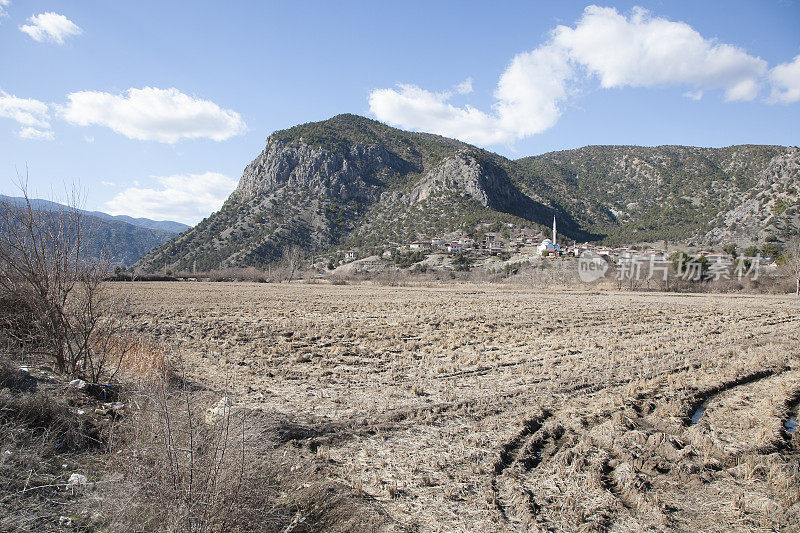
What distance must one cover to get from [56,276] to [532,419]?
8946 millimetres

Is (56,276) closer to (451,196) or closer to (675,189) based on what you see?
(451,196)

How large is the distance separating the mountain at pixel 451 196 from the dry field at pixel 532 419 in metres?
89.3

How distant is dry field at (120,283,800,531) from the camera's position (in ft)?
16.6

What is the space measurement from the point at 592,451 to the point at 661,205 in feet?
461

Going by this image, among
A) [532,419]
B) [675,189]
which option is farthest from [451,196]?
[532,419]

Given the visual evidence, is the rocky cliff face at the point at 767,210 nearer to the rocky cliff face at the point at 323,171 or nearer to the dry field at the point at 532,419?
the rocky cliff face at the point at 323,171

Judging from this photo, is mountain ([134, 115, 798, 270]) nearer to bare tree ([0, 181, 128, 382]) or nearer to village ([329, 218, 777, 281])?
village ([329, 218, 777, 281])

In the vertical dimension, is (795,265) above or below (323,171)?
below

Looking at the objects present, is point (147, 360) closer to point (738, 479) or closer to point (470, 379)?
point (470, 379)

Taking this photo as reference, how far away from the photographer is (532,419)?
308 inches

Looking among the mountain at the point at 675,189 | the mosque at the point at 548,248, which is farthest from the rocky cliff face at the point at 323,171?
the mosque at the point at 548,248

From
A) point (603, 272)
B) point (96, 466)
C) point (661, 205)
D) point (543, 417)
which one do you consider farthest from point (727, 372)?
point (661, 205)

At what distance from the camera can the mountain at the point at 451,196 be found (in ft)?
334

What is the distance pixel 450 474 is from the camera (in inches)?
228
